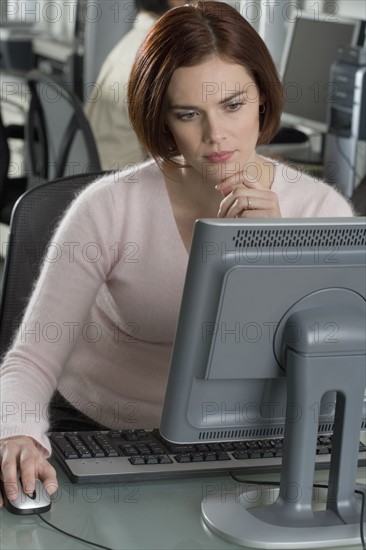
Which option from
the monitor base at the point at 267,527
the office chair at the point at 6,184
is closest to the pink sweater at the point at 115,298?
the monitor base at the point at 267,527

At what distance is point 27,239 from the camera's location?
1843 millimetres

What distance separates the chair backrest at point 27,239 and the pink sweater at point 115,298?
0.15 metres

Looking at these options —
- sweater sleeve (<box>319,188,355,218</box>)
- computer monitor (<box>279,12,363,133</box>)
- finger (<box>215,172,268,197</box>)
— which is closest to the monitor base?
finger (<box>215,172,268,197</box>)

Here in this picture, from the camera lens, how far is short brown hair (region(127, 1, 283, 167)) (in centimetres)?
159

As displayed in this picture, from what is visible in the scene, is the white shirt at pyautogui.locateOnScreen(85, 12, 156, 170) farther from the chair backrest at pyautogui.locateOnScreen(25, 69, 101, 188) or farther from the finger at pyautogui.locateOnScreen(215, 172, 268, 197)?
the finger at pyautogui.locateOnScreen(215, 172, 268, 197)

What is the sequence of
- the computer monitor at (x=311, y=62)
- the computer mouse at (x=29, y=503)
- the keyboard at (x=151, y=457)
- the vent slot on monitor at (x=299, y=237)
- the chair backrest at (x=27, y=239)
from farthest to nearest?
the computer monitor at (x=311, y=62) < the chair backrest at (x=27, y=239) < the keyboard at (x=151, y=457) < the computer mouse at (x=29, y=503) < the vent slot on monitor at (x=299, y=237)

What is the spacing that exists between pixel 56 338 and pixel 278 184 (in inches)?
18.3

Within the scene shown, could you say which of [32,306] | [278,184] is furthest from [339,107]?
[32,306]

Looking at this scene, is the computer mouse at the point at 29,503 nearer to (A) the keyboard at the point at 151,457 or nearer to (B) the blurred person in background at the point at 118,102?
(A) the keyboard at the point at 151,457

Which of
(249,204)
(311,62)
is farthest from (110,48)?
(249,204)

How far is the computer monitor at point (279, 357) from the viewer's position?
1.16 meters

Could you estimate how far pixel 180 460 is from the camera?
4.59 ft

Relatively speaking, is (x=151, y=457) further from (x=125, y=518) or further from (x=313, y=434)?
(x=313, y=434)

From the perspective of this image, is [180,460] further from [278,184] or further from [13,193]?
[13,193]
